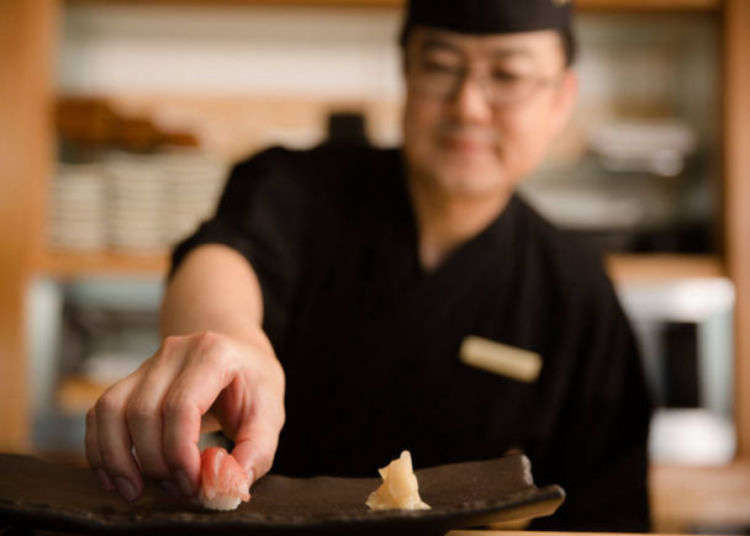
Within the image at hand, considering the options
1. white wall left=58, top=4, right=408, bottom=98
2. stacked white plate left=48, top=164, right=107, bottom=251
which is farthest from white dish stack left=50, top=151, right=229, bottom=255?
white wall left=58, top=4, right=408, bottom=98

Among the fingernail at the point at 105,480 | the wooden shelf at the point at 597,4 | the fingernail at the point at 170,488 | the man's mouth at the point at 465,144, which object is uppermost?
the wooden shelf at the point at 597,4

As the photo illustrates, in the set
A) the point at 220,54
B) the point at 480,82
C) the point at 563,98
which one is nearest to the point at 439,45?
the point at 480,82

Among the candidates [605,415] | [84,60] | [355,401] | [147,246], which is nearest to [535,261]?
[605,415]

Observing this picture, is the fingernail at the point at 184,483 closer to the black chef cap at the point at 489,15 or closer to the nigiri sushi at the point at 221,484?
the nigiri sushi at the point at 221,484

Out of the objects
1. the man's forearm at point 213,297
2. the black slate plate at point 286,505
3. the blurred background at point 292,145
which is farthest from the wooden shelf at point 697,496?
the black slate plate at point 286,505

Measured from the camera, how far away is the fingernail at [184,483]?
1.89ft

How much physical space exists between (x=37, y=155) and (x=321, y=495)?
1879 mm

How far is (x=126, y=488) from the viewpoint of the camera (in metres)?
0.59

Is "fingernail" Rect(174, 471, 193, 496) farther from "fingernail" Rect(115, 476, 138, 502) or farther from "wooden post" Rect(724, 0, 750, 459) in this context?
"wooden post" Rect(724, 0, 750, 459)

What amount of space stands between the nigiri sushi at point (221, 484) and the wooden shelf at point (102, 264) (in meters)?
1.64

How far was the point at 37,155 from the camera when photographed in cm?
220

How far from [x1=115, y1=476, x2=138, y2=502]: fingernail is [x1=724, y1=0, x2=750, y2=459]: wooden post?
1.95m

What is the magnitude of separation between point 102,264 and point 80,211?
0.16 m

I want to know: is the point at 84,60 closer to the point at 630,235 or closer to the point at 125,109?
the point at 125,109
